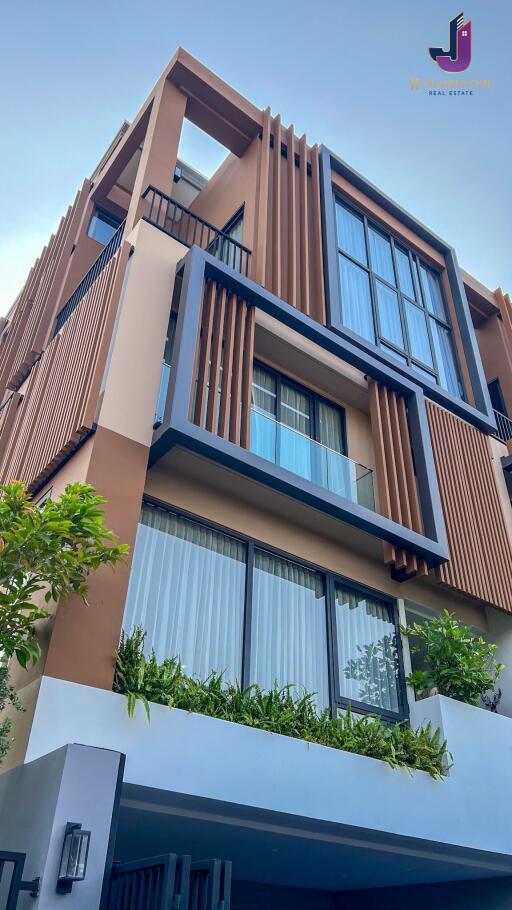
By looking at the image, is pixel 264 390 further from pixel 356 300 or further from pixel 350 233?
pixel 350 233

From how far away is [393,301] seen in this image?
45.5 ft

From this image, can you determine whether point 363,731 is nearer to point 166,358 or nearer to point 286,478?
point 286,478

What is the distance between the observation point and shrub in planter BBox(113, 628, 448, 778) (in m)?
6.73

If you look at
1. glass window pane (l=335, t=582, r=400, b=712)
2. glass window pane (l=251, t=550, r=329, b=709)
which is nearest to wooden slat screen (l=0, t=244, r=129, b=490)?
glass window pane (l=251, t=550, r=329, b=709)

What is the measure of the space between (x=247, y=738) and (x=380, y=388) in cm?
653

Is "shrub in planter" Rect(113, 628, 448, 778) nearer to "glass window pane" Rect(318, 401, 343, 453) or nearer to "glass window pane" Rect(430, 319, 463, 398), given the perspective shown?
"glass window pane" Rect(318, 401, 343, 453)

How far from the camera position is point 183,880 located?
491 centimetres

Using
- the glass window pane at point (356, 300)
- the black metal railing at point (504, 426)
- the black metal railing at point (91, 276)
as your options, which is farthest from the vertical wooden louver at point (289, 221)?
the black metal railing at point (504, 426)

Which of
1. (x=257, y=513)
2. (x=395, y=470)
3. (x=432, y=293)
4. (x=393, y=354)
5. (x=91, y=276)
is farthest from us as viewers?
(x=432, y=293)

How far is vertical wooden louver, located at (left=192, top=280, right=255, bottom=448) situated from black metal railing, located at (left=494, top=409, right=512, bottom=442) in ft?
23.6

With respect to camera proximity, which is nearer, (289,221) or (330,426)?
(330,426)

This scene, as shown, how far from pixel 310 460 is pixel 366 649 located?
2.69 meters

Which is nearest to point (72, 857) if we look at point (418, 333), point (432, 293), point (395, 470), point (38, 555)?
point (38, 555)

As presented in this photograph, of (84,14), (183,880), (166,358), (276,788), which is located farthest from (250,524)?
(84,14)
